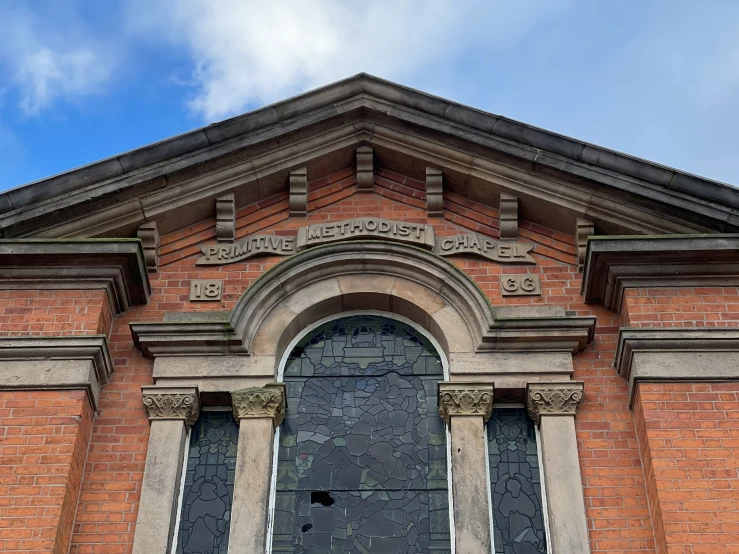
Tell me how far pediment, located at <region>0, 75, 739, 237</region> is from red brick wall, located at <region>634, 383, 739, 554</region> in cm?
179

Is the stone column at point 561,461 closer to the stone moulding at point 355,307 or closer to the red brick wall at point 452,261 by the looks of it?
the red brick wall at point 452,261

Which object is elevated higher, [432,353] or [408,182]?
[408,182]

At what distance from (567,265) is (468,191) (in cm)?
120

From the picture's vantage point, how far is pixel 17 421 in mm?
8414

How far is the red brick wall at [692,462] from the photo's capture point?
766 cm

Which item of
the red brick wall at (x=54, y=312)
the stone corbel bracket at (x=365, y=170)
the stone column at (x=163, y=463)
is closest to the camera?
the stone column at (x=163, y=463)

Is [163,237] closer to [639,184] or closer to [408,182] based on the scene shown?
[408,182]

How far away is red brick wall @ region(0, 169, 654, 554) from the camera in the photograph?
8.19m

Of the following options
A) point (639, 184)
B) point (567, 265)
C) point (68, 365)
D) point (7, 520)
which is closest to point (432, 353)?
point (567, 265)

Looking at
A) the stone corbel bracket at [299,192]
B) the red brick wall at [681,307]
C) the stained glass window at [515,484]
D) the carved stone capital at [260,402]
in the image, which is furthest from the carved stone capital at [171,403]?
the red brick wall at [681,307]

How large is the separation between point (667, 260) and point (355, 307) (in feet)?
8.84

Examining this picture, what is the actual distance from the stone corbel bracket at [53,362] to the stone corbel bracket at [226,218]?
1.70 m

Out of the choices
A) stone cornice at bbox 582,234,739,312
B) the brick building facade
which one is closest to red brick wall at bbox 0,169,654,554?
the brick building facade

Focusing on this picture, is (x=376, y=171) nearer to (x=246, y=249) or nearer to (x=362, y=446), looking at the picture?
(x=246, y=249)
